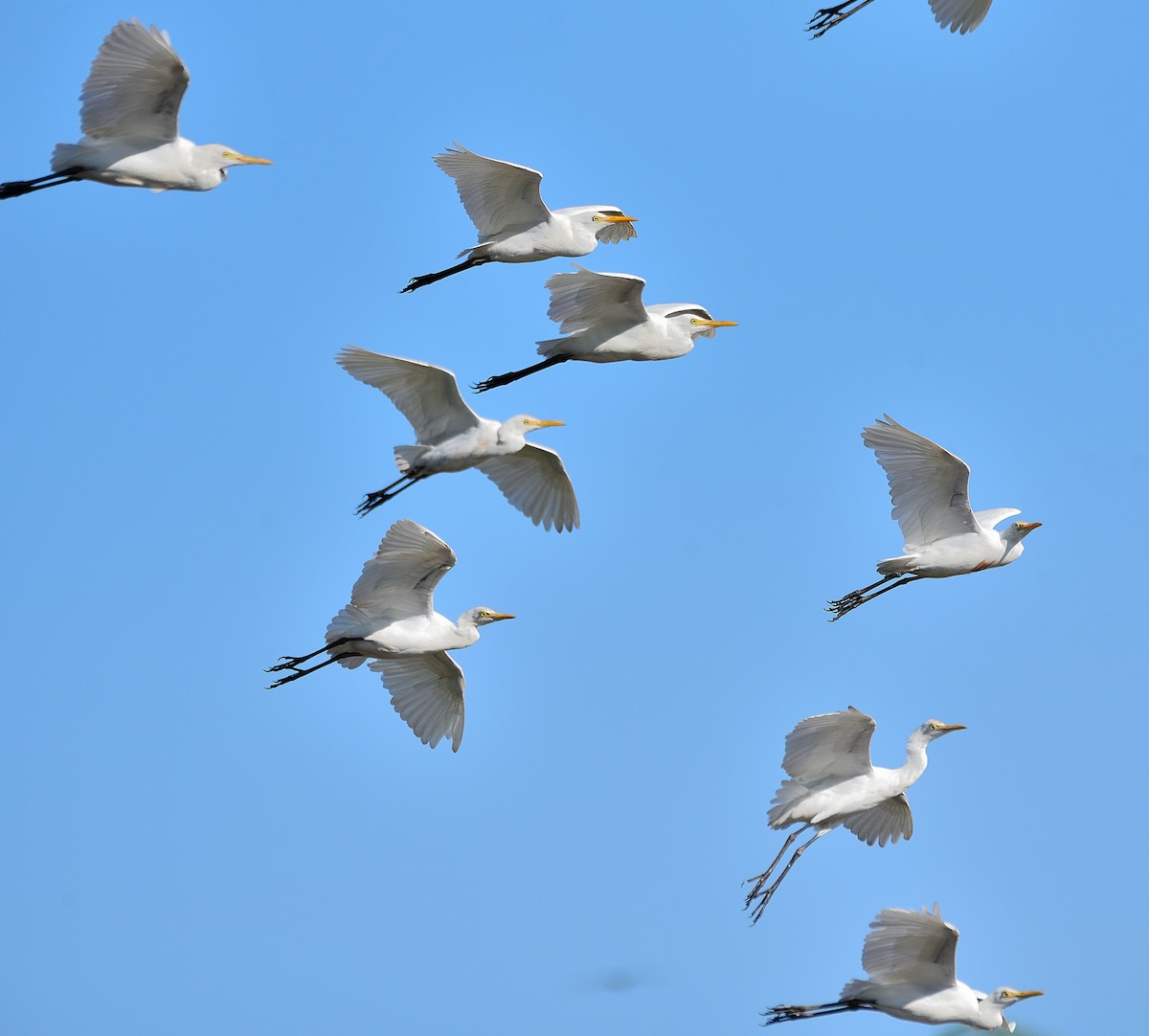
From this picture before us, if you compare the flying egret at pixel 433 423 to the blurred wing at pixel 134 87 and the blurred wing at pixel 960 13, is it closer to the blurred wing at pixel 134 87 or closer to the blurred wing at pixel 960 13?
the blurred wing at pixel 134 87

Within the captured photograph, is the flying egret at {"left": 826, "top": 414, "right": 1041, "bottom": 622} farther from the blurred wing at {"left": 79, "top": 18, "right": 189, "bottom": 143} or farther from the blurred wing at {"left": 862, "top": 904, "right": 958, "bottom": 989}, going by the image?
the blurred wing at {"left": 79, "top": 18, "right": 189, "bottom": 143}

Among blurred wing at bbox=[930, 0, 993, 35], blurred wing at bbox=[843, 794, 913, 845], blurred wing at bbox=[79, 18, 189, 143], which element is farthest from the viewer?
blurred wing at bbox=[843, 794, 913, 845]

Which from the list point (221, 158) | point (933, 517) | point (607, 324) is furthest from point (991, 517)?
point (221, 158)

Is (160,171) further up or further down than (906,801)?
further up

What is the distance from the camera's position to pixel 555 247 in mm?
19969

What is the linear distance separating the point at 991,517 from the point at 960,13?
4852mm

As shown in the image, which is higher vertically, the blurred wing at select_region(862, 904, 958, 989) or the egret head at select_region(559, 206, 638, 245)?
the egret head at select_region(559, 206, 638, 245)

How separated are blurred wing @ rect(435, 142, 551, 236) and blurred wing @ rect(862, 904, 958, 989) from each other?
7366 mm

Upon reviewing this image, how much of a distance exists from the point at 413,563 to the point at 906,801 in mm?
5518

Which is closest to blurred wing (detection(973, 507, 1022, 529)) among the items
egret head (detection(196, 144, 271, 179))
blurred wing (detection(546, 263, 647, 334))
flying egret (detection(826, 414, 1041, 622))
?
flying egret (detection(826, 414, 1041, 622))

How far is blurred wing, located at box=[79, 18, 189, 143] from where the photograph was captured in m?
16.7

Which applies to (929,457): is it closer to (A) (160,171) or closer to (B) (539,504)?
(B) (539,504)

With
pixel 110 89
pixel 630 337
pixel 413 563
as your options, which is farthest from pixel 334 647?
pixel 110 89

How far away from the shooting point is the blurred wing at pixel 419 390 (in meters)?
18.7
